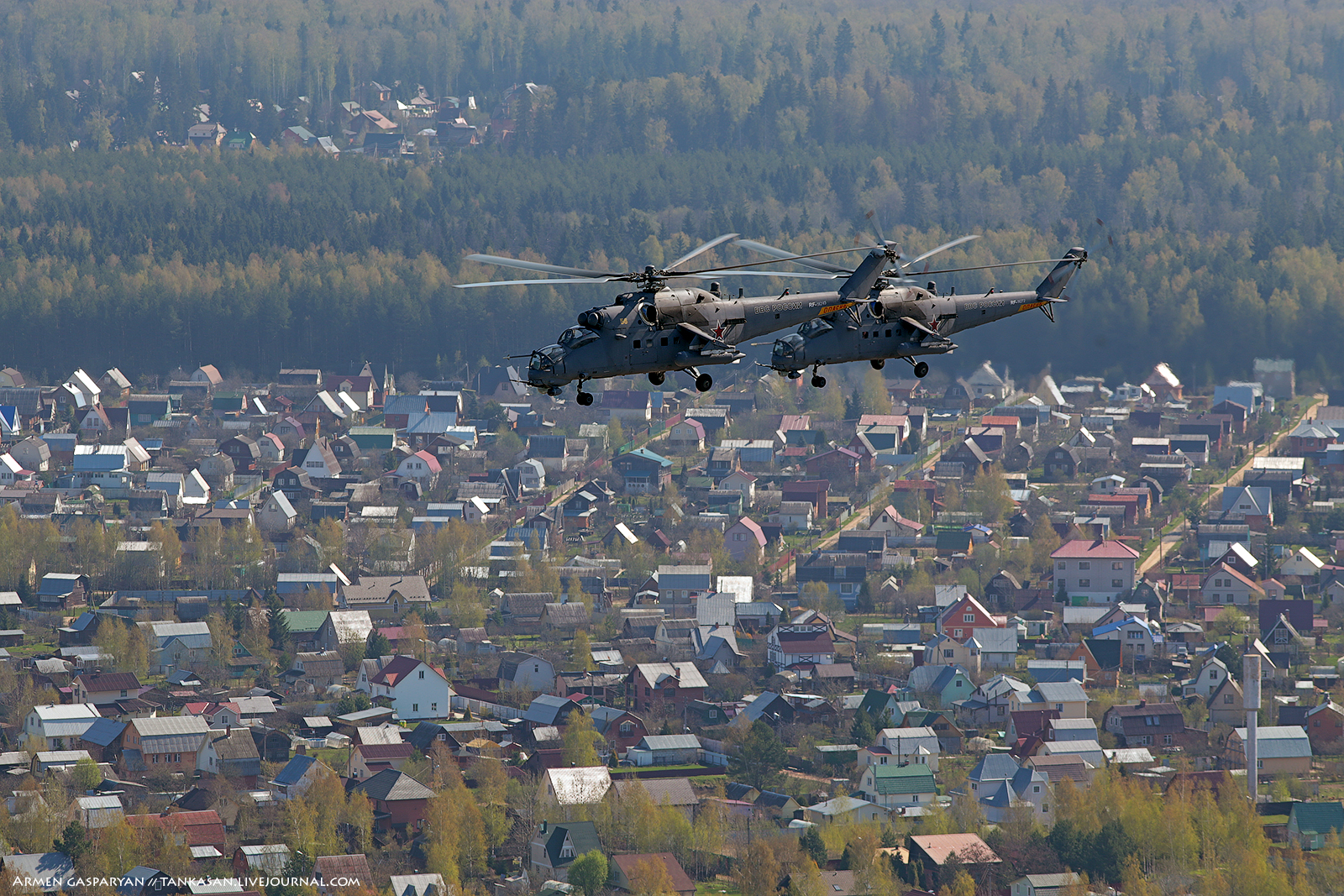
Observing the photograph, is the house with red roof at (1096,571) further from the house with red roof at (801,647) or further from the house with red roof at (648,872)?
the house with red roof at (648,872)

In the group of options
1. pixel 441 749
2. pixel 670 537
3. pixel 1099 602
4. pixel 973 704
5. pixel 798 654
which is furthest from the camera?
pixel 670 537

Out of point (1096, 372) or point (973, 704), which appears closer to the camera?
point (973, 704)

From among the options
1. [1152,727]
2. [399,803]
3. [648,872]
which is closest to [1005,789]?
[1152,727]

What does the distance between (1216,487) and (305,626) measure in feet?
215

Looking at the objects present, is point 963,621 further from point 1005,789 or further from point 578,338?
point 578,338

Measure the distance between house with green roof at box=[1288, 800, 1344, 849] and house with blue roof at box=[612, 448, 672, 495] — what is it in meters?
72.2

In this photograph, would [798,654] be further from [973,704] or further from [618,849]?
[618,849]

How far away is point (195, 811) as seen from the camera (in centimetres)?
8850

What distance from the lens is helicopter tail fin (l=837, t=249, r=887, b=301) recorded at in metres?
42.8

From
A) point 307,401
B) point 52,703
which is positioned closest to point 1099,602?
point 52,703

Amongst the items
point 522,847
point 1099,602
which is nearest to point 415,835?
point 522,847

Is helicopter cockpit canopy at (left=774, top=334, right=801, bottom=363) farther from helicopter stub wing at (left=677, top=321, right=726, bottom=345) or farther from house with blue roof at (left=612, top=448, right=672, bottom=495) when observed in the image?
house with blue roof at (left=612, top=448, right=672, bottom=495)

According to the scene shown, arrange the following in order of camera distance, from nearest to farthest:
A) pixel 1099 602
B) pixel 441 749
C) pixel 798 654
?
pixel 441 749, pixel 798 654, pixel 1099 602

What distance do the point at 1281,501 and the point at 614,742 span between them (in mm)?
63923
